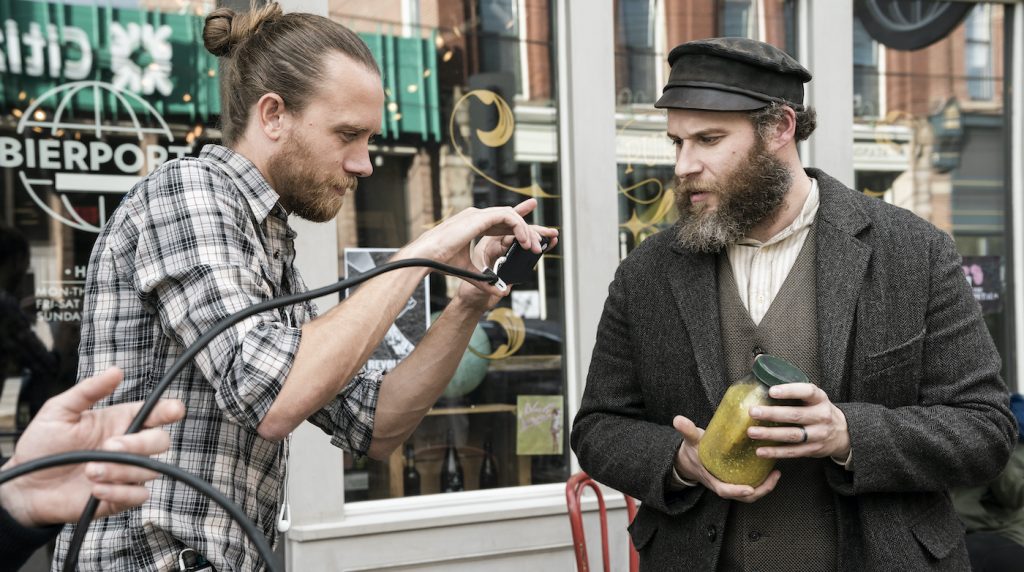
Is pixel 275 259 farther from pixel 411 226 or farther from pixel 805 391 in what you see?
pixel 411 226

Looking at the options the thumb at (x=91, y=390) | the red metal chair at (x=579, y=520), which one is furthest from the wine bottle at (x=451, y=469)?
the thumb at (x=91, y=390)

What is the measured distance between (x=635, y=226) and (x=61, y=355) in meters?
2.39

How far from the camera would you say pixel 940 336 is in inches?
79.0

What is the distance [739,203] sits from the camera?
2.17 metres

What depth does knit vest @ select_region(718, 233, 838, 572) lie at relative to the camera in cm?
199

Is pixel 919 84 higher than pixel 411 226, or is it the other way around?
pixel 919 84

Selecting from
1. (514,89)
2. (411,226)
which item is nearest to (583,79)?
(514,89)

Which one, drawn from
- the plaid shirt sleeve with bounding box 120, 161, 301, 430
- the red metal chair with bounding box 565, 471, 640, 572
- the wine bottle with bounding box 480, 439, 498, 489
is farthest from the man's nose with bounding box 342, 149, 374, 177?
the wine bottle with bounding box 480, 439, 498, 489

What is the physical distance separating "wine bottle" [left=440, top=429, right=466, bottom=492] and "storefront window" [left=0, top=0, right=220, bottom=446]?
4.84ft

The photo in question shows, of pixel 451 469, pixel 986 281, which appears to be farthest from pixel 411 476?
pixel 986 281

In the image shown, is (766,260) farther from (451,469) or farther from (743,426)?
(451,469)

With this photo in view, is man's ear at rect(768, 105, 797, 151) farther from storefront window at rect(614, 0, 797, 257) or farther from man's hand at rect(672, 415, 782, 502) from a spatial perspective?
storefront window at rect(614, 0, 797, 257)

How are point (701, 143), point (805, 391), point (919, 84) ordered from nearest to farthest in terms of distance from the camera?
1. point (805, 391)
2. point (701, 143)
3. point (919, 84)

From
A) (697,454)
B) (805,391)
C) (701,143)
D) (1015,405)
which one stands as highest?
(701,143)
